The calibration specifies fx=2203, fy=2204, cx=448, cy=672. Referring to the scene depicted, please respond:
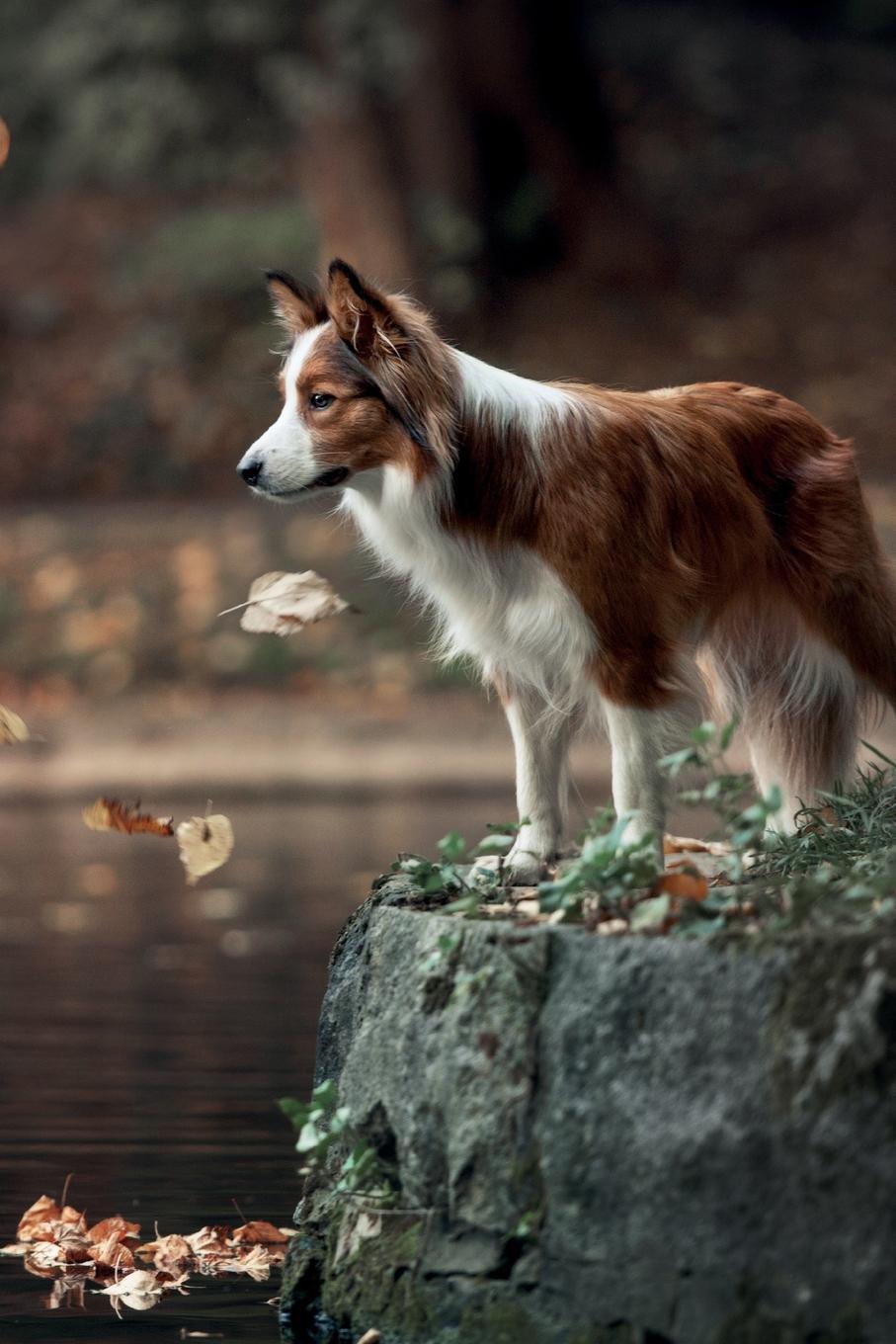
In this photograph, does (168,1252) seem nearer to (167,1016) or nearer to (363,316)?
(363,316)

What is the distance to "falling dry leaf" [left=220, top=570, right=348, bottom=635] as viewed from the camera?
5238 millimetres

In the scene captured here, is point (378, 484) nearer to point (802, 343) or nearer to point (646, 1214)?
point (646, 1214)

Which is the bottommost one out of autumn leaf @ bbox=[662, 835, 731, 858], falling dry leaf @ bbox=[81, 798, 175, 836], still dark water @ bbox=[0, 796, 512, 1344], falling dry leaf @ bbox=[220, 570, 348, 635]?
still dark water @ bbox=[0, 796, 512, 1344]

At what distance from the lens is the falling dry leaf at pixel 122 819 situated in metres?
4.91

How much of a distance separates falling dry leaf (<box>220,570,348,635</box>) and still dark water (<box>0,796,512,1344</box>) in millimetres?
1484

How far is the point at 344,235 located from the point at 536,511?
1588 centimetres

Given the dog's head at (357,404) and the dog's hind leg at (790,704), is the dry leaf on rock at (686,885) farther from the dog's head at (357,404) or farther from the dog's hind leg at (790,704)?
the dog's hind leg at (790,704)

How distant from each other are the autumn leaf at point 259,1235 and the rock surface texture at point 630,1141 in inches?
33.9

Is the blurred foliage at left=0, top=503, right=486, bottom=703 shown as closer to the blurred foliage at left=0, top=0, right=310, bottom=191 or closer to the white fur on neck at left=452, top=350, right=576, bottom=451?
the blurred foliage at left=0, top=0, right=310, bottom=191

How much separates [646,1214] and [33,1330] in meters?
1.51

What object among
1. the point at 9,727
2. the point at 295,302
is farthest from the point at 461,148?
the point at 9,727

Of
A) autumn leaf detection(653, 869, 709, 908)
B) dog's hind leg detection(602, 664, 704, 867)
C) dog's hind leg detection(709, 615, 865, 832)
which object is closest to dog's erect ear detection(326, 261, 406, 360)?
dog's hind leg detection(602, 664, 704, 867)

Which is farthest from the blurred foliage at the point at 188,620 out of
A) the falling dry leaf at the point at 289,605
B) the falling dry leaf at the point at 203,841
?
the falling dry leaf at the point at 203,841

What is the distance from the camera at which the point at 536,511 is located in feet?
16.6
